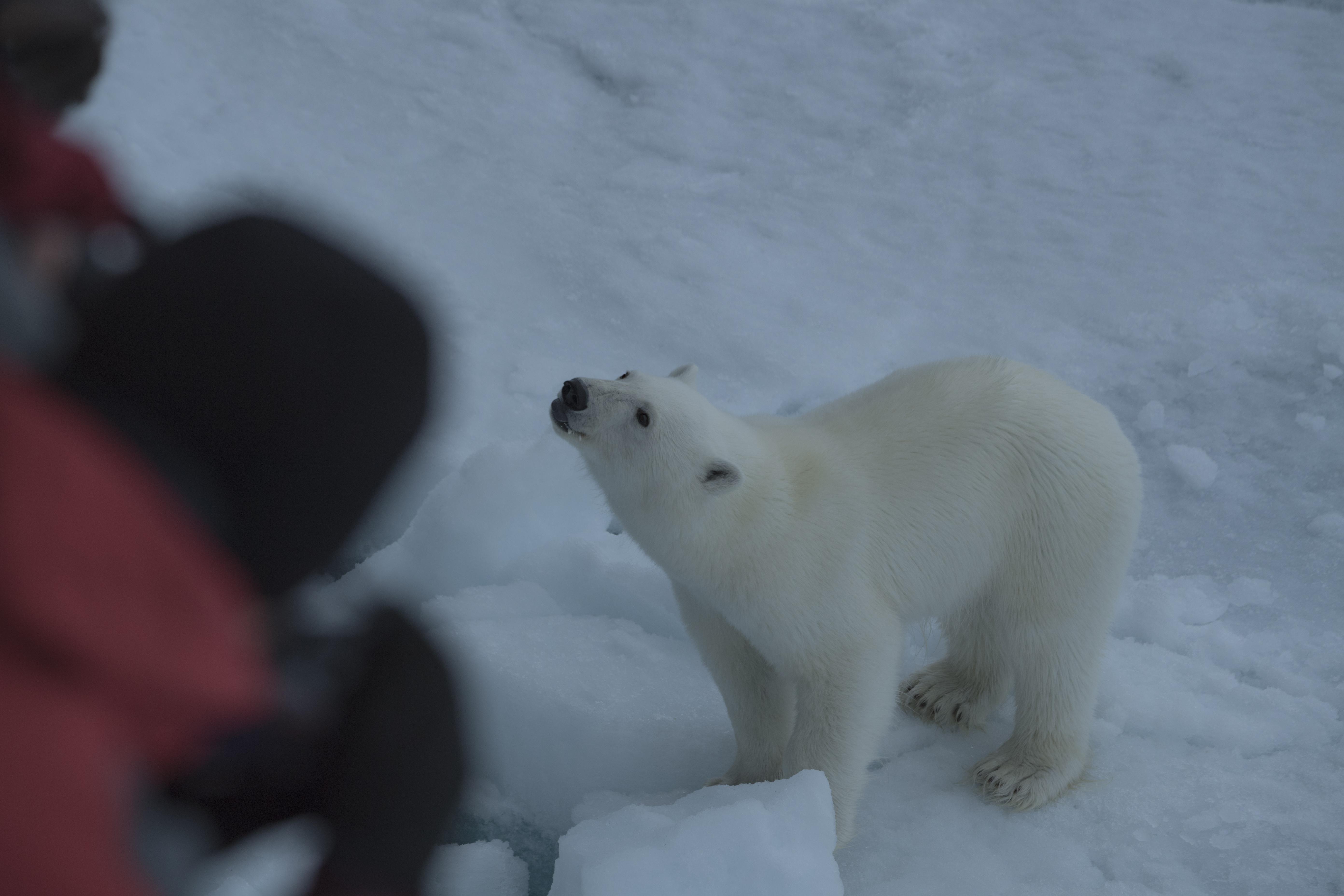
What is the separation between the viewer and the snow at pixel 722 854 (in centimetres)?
177

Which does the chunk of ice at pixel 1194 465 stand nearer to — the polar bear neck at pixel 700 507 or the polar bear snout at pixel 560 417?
the polar bear neck at pixel 700 507

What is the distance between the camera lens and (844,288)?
A: 14.8ft

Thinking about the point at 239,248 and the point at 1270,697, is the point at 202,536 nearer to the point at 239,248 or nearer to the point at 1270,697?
the point at 239,248

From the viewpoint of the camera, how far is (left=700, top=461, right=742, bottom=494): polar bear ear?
2.04 m

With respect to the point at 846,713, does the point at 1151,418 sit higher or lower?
lower

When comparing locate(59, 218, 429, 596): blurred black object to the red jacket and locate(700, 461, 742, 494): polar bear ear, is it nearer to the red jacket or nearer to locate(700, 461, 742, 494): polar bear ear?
the red jacket

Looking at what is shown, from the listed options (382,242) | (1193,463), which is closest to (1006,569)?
(1193,463)

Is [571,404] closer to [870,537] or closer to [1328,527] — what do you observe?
[870,537]

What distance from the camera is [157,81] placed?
4758 millimetres

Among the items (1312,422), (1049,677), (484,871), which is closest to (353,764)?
(484,871)

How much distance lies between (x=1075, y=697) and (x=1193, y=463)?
1.70 m

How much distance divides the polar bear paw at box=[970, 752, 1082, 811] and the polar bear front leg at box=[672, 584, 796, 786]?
495 mm

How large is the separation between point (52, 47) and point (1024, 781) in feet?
7.76

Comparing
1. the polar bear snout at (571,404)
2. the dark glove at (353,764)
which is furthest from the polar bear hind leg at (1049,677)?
the dark glove at (353,764)
